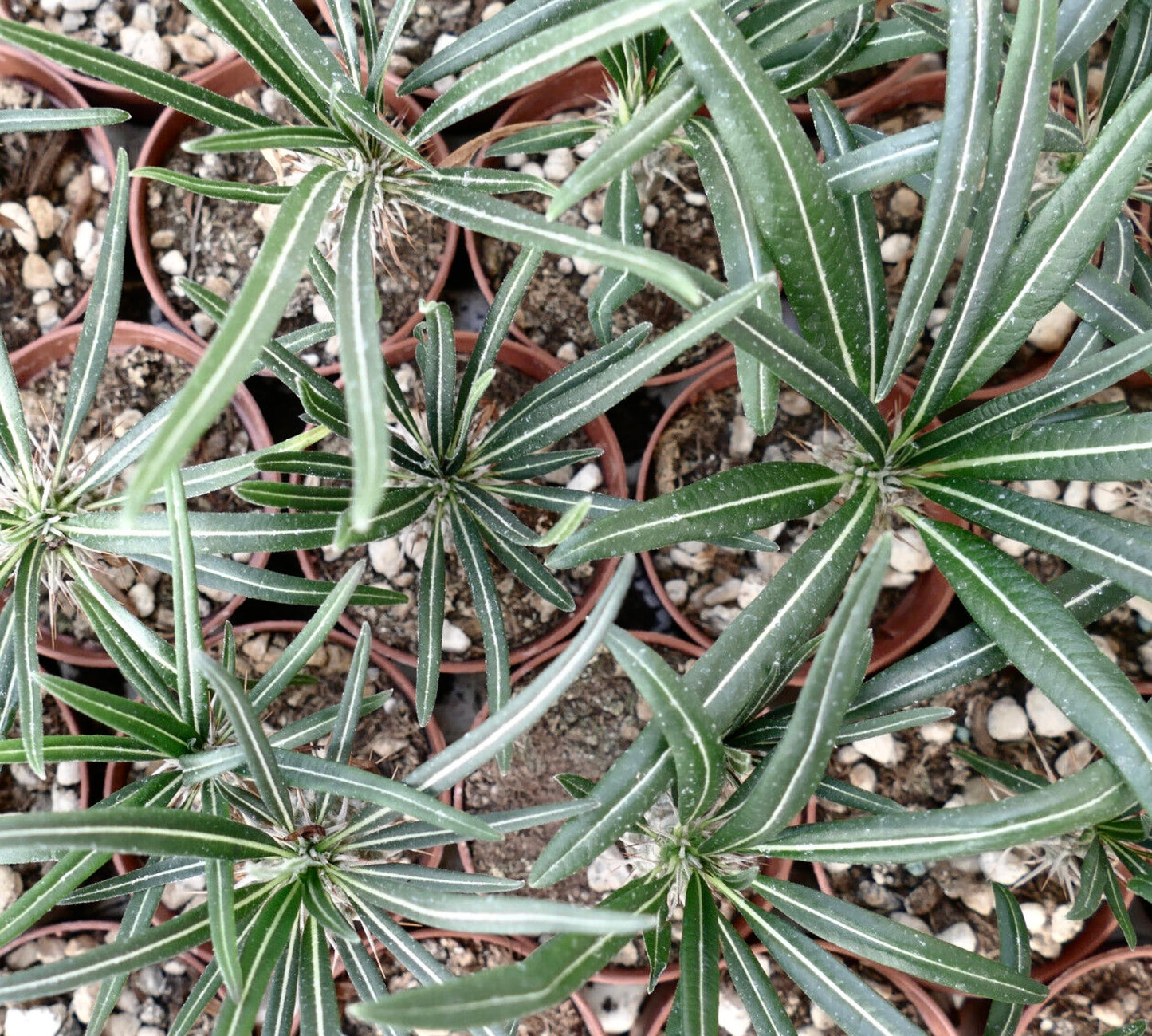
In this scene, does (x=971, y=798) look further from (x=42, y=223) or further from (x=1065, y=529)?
(x=42, y=223)

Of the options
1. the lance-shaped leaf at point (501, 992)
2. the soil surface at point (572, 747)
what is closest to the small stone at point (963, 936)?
the soil surface at point (572, 747)

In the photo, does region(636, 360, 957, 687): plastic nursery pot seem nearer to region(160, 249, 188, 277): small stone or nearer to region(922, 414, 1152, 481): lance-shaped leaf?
region(922, 414, 1152, 481): lance-shaped leaf

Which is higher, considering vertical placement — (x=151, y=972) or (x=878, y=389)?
(x=878, y=389)

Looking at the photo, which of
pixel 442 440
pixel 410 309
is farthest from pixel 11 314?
pixel 442 440

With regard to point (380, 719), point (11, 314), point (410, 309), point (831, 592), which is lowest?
point (831, 592)

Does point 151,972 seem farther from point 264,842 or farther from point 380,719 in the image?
point 264,842

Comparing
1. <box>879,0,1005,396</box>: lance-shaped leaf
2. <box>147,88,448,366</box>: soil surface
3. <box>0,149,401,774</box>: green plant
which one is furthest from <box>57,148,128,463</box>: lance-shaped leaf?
<box>879,0,1005,396</box>: lance-shaped leaf

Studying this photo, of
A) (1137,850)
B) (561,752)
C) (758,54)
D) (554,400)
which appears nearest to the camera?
(758,54)
